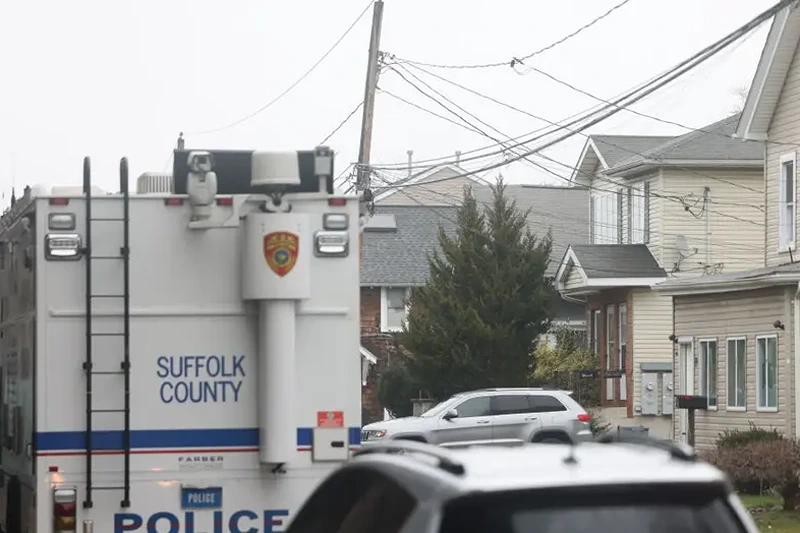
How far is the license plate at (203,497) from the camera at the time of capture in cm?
1034

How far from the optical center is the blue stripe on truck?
33.5ft

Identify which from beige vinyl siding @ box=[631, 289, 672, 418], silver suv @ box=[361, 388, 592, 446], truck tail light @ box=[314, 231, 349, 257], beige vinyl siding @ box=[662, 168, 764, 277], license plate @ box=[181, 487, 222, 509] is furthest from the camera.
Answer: beige vinyl siding @ box=[631, 289, 672, 418]

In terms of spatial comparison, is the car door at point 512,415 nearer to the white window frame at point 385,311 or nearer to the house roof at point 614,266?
the house roof at point 614,266

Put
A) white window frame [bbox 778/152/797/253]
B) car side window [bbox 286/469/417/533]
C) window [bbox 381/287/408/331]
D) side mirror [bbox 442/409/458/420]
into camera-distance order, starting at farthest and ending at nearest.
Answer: window [bbox 381/287/408/331], white window frame [bbox 778/152/797/253], side mirror [bbox 442/409/458/420], car side window [bbox 286/469/417/533]

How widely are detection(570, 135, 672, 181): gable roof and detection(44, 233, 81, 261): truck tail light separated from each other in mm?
38131

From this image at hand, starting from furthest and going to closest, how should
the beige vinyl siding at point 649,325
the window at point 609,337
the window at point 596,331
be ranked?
the window at point 596,331 < the window at point 609,337 < the beige vinyl siding at point 649,325

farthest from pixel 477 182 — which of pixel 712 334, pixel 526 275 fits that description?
pixel 712 334

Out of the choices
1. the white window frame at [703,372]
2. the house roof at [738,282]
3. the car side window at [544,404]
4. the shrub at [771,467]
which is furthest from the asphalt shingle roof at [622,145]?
the shrub at [771,467]

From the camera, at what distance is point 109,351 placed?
33.9 feet

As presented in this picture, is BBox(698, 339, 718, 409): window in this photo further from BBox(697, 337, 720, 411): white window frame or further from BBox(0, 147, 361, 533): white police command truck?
BBox(0, 147, 361, 533): white police command truck

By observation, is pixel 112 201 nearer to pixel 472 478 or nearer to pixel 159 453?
pixel 159 453

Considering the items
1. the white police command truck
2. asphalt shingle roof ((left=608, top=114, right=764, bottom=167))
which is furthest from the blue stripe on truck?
asphalt shingle roof ((left=608, top=114, right=764, bottom=167))

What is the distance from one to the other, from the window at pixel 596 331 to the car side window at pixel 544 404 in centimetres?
1499

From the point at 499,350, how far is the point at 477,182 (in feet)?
94.3
